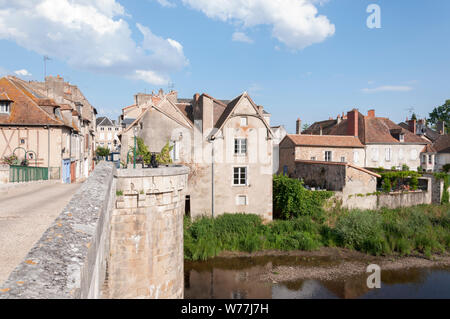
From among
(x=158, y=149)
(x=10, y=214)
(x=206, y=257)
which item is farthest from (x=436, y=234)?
(x=10, y=214)

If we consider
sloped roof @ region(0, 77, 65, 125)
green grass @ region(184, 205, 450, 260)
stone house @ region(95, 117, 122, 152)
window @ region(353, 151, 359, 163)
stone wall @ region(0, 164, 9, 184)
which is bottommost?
green grass @ region(184, 205, 450, 260)

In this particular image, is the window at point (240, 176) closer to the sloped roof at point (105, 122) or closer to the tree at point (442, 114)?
the sloped roof at point (105, 122)

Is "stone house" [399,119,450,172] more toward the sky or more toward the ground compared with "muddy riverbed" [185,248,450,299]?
more toward the sky

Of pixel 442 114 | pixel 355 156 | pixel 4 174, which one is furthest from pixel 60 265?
pixel 442 114

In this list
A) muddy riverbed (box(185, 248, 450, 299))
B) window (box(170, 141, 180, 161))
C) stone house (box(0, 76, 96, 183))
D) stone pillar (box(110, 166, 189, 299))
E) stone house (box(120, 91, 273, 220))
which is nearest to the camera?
stone pillar (box(110, 166, 189, 299))

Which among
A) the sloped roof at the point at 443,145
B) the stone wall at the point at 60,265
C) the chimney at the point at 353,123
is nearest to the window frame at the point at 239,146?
the chimney at the point at 353,123

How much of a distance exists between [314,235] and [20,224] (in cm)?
1871

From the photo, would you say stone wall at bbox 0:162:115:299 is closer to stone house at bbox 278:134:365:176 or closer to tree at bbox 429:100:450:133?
stone house at bbox 278:134:365:176

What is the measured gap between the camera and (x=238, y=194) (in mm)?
21172

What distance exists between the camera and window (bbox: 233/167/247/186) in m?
21.2

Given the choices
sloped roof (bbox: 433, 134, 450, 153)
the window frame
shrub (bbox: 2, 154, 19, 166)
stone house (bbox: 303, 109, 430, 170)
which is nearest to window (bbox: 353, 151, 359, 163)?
stone house (bbox: 303, 109, 430, 170)

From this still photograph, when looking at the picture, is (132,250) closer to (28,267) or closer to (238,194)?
(28,267)

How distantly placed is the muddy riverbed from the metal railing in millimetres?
10335

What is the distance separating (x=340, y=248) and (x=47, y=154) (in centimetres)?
2113
